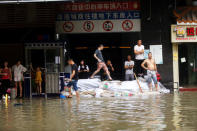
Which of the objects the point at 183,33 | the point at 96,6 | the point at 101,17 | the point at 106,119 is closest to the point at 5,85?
the point at 101,17

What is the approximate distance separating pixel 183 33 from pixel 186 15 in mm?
990

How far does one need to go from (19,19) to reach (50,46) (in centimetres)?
224

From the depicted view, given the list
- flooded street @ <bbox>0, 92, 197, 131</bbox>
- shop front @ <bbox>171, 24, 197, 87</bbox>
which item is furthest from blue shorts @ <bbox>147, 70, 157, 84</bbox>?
flooded street @ <bbox>0, 92, 197, 131</bbox>

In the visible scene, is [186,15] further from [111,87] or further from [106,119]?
[106,119]

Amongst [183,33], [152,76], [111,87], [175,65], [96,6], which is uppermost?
[96,6]

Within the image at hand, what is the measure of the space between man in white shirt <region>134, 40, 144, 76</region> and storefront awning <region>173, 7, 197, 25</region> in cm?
317

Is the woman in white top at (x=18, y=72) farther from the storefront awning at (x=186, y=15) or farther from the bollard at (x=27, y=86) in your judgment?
the storefront awning at (x=186, y=15)

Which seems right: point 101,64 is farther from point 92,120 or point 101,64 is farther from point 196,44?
point 92,120

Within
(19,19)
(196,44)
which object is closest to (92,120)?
(19,19)

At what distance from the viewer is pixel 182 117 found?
40.2 feet

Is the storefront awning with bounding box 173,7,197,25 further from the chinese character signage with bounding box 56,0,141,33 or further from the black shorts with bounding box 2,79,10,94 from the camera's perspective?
the black shorts with bounding box 2,79,10,94

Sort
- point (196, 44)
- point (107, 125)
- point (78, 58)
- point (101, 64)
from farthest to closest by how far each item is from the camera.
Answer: point (78, 58) < point (196, 44) < point (101, 64) < point (107, 125)

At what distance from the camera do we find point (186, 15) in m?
25.3

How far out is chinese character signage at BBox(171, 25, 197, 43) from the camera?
25.2 metres
